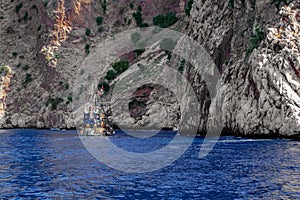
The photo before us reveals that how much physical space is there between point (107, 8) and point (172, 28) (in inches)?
1192

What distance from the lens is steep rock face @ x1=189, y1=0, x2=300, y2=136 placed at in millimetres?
62062

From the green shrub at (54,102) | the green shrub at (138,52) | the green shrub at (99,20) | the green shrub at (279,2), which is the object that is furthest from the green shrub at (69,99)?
the green shrub at (279,2)

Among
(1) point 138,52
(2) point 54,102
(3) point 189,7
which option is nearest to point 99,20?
(1) point 138,52

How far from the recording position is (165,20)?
452 feet

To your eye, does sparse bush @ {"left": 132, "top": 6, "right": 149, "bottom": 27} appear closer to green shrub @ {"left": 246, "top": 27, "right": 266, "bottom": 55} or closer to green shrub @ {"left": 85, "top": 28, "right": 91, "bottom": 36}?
green shrub @ {"left": 85, "top": 28, "right": 91, "bottom": 36}

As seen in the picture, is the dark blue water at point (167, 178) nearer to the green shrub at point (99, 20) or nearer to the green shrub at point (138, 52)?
the green shrub at point (138, 52)

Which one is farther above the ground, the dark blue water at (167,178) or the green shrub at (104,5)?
the green shrub at (104,5)

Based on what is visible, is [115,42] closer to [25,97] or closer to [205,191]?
[25,97]

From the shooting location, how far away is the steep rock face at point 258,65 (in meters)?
62.1

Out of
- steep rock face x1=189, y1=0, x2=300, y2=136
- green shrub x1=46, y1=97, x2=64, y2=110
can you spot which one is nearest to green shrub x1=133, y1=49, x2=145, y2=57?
green shrub x1=46, y1=97, x2=64, y2=110

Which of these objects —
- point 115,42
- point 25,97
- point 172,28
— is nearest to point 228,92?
point 172,28

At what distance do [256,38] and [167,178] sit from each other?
159 ft

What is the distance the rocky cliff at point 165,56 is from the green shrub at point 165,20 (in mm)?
1458

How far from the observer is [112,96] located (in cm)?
12325
